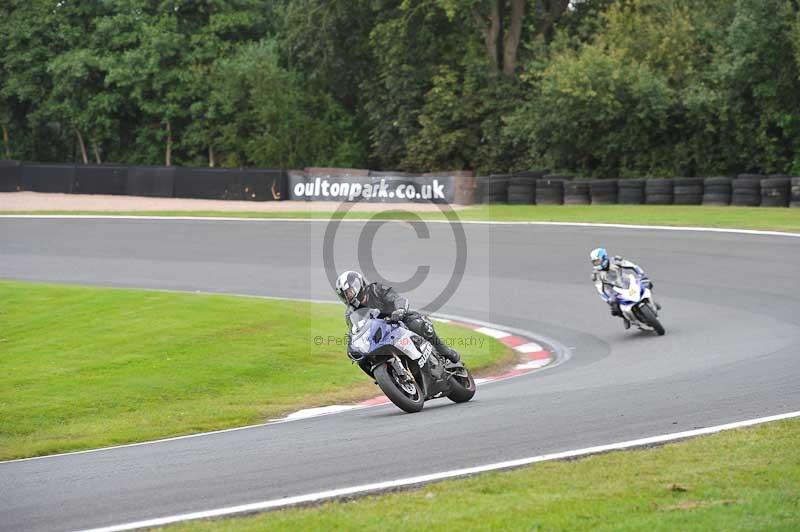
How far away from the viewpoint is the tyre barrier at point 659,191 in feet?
107

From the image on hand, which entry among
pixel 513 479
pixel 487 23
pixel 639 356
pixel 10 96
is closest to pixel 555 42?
pixel 487 23

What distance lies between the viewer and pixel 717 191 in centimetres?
3169

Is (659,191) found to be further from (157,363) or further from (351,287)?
(351,287)

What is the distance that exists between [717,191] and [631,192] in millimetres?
2747

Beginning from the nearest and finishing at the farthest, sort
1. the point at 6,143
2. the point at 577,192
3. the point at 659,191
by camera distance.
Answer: the point at 659,191
the point at 577,192
the point at 6,143

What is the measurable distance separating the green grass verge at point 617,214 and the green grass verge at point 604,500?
19255mm

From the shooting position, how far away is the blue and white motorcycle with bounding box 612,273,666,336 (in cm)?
1549

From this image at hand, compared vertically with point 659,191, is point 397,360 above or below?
below

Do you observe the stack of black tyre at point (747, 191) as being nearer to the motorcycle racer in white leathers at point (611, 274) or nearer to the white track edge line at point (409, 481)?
the motorcycle racer in white leathers at point (611, 274)

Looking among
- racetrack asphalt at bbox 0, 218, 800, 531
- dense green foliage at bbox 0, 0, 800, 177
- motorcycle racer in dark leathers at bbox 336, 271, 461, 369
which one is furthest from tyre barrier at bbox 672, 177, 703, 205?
motorcycle racer in dark leathers at bbox 336, 271, 461, 369

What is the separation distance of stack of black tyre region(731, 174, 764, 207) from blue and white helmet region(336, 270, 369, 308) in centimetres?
2299

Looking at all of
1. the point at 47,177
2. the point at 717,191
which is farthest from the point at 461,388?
the point at 47,177

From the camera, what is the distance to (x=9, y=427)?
35.5 feet

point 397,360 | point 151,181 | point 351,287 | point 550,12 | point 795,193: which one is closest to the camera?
point 351,287
